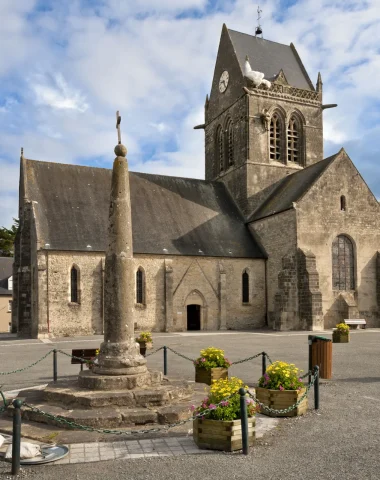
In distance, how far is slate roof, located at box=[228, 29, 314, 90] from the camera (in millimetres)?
35531

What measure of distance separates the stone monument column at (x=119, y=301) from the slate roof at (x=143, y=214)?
16901mm

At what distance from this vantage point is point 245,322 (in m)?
29.6

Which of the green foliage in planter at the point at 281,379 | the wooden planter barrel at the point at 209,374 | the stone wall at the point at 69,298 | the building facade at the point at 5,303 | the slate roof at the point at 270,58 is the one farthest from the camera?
the building facade at the point at 5,303

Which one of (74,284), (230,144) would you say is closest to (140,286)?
(74,284)

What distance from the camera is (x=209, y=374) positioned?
10.8 meters

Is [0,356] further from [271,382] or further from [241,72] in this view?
[241,72]

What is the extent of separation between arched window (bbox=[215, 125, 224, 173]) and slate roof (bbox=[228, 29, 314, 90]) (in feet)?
16.1

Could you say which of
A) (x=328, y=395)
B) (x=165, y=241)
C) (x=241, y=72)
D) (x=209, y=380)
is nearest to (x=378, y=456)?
(x=328, y=395)

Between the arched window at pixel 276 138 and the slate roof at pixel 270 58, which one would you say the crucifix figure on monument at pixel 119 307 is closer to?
the arched window at pixel 276 138

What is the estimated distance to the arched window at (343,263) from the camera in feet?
95.2

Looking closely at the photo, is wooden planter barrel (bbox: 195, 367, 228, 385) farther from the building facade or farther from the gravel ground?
the building facade

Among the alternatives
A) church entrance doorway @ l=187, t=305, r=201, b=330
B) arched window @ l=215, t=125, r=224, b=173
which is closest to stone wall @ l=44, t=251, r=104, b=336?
church entrance doorway @ l=187, t=305, r=201, b=330

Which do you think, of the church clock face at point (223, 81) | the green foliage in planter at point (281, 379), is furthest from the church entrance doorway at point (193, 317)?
the green foliage in planter at point (281, 379)

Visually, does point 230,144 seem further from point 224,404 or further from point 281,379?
point 224,404
